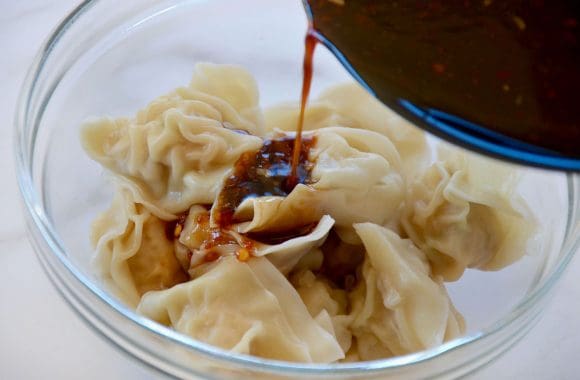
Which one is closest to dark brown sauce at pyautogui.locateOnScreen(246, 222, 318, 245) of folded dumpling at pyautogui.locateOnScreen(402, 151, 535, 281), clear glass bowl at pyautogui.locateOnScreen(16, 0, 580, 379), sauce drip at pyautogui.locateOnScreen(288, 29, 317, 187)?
sauce drip at pyautogui.locateOnScreen(288, 29, 317, 187)

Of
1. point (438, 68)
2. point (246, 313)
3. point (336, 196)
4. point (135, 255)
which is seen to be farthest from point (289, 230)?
point (438, 68)

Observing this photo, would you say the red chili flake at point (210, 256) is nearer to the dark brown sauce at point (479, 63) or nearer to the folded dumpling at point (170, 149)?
the folded dumpling at point (170, 149)

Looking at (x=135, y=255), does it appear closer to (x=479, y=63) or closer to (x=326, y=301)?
(x=326, y=301)

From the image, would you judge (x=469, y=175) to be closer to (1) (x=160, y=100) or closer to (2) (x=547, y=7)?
(2) (x=547, y=7)

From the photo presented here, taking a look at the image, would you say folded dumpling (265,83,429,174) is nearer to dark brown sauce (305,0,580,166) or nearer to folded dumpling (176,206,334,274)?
folded dumpling (176,206,334,274)

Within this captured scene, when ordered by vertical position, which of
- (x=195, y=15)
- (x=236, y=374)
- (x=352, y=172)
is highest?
(x=195, y=15)

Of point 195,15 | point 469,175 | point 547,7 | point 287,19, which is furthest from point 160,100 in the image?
point 547,7

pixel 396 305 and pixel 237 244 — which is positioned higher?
pixel 237 244

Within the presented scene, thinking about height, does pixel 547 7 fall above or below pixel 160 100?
above
